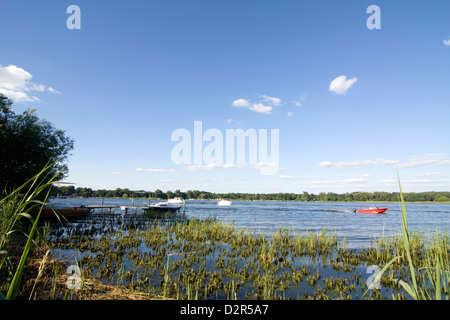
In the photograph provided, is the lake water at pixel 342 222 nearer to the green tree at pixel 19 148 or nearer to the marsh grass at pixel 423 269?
the marsh grass at pixel 423 269

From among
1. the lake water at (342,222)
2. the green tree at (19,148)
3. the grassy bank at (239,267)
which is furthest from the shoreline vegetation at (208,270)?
the green tree at (19,148)

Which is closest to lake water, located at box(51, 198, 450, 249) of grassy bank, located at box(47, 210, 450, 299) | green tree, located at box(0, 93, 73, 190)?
grassy bank, located at box(47, 210, 450, 299)

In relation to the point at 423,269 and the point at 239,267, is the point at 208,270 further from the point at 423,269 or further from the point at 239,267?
the point at 423,269

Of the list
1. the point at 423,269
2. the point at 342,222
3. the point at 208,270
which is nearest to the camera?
the point at 208,270

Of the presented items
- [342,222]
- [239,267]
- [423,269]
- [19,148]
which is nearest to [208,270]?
[239,267]

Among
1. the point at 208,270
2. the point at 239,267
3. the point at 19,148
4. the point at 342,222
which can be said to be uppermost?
the point at 19,148

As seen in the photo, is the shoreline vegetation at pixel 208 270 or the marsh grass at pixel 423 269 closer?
the marsh grass at pixel 423 269

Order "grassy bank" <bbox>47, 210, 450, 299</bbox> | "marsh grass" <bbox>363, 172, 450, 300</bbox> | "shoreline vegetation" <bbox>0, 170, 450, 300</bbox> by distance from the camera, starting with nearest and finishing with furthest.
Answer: "marsh grass" <bbox>363, 172, 450, 300</bbox>
"shoreline vegetation" <bbox>0, 170, 450, 300</bbox>
"grassy bank" <bbox>47, 210, 450, 299</bbox>

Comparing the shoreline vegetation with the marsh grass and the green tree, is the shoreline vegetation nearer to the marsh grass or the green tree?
the marsh grass

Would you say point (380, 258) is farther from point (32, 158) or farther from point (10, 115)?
point (10, 115)

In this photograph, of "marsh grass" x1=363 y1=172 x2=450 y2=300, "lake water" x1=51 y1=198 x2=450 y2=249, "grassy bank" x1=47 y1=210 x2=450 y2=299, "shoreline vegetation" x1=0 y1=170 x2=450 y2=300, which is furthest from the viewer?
"lake water" x1=51 y1=198 x2=450 y2=249

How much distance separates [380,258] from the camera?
15359mm

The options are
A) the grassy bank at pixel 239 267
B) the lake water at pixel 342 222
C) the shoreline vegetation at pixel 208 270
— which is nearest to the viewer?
the shoreline vegetation at pixel 208 270
